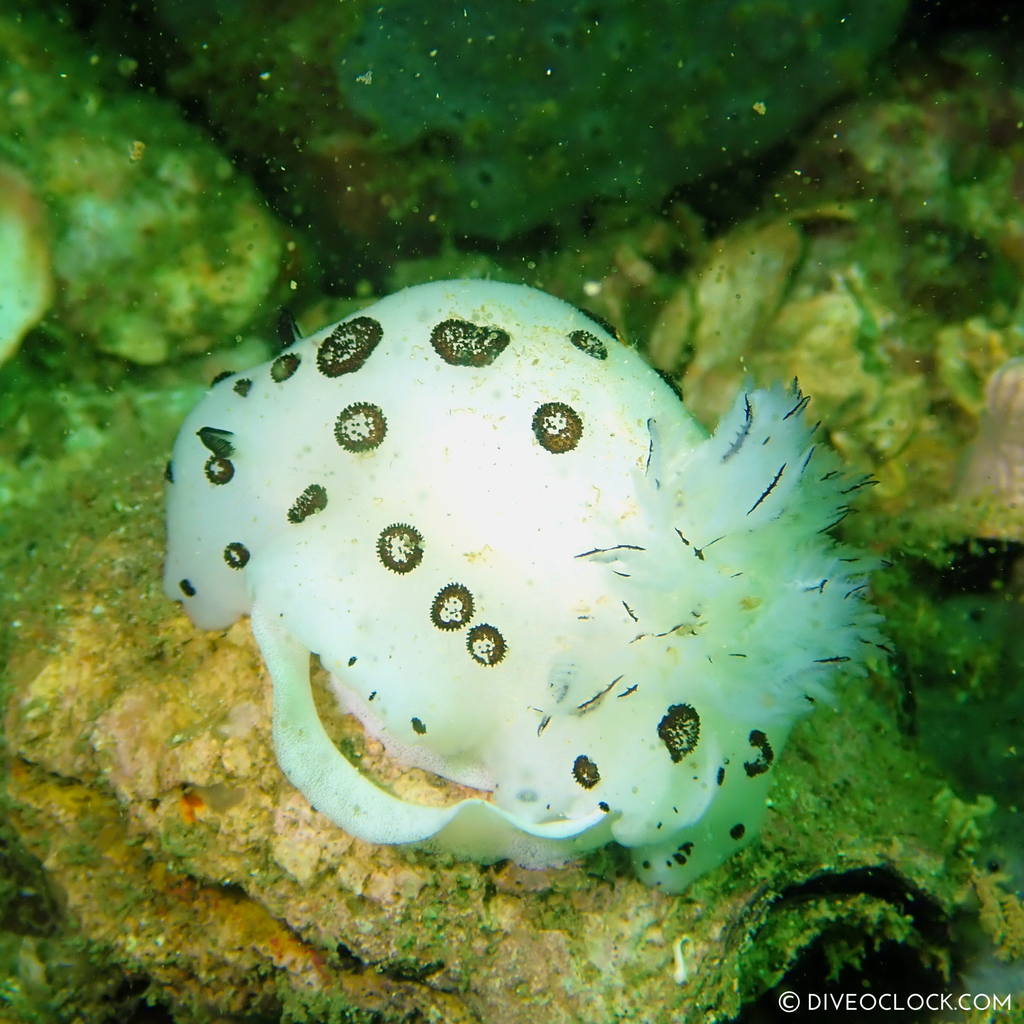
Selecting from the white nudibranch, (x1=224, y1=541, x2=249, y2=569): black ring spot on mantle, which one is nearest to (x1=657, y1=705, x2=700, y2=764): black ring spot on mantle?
the white nudibranch

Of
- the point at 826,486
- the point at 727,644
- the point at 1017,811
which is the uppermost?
the point at 826,486

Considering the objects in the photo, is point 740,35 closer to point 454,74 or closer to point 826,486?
point 454,74

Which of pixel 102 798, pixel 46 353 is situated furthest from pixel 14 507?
pixel 102 798

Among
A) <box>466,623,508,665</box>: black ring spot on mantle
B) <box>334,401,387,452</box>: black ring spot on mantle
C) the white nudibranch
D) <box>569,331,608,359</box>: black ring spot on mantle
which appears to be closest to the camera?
the white nudibranch

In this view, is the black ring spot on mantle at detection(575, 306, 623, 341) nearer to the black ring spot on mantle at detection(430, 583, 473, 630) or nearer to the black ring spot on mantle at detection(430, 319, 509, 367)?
the black ring spot on mantle at detection(430, 319, 509, 367)

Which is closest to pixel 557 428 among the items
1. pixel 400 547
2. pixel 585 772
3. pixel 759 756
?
pixel 400 547
